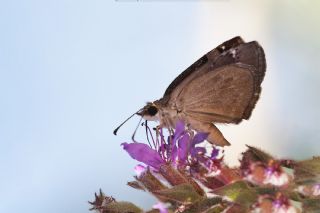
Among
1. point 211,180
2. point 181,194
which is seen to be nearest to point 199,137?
point 211,180

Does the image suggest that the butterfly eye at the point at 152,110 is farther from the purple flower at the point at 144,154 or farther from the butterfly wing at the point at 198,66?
the purple flower at the point at 144,154

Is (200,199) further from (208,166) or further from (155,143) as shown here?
(155,143)

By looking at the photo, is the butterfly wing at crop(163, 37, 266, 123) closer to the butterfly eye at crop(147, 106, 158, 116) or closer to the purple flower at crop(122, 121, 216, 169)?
the butterfly eye at crop(147, 106, 158, 116)

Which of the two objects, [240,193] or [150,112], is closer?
[240,193]

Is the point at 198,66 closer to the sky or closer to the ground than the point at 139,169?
closer to the sky

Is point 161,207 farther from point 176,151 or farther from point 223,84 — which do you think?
point 223,84

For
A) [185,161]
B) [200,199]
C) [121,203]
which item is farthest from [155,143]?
[200,199]
